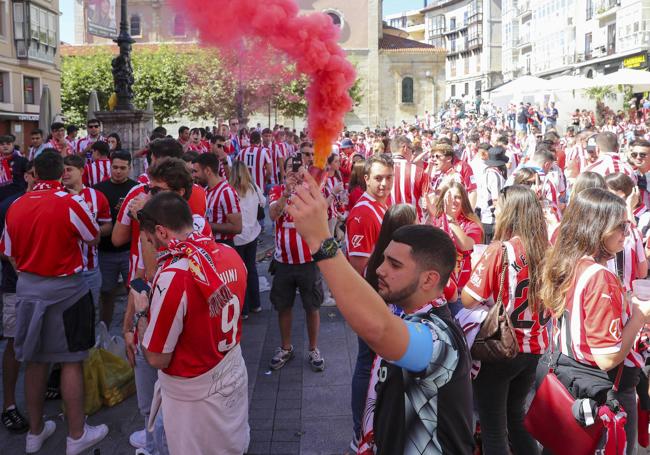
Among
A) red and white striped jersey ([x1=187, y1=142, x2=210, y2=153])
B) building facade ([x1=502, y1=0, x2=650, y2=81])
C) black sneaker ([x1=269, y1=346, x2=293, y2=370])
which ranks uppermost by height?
building facade ([x1=502, y1=0, x2=650, y2=81])

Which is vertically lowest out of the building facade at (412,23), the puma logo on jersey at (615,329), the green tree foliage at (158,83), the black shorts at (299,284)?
the black shorts at (299,284)

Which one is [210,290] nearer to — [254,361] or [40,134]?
[254,361]

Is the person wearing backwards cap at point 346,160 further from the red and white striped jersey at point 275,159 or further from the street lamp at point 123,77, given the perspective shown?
the street lamp at point 123,77

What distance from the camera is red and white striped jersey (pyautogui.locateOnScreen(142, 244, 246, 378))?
3.03m

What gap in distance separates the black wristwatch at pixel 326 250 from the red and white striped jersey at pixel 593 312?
5.45 ft

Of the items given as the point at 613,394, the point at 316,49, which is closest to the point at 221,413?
the point at 613,394

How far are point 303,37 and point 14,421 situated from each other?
3563 mm

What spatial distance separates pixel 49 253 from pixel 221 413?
185 centimetres

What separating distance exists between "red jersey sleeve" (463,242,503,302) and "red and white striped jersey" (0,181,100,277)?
2766mm

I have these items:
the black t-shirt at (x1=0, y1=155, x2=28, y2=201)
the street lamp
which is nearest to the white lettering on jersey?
the black t-shirt at (x1=0, y1=155, x2=28, y2=201)

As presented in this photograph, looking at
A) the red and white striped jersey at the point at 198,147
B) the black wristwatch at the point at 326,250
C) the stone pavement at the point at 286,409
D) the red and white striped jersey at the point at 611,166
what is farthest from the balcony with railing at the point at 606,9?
the black wristwatch at the point at 326,250

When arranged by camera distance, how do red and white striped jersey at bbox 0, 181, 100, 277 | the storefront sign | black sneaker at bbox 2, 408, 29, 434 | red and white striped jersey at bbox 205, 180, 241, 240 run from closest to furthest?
red and white striped jersey at bbox 0, 181, 100, 277
black sneaker at bbox 2, 408, 29, 434
red and white striped jersey at bbox 205, 180, 241, 240
the storefront sign

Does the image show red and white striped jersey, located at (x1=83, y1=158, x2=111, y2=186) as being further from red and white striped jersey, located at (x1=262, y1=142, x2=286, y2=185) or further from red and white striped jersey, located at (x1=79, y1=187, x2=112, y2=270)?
red and white striped jersey, located at (x1=262, y1=142, x2=286, y2=185)

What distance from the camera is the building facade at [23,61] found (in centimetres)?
3262
